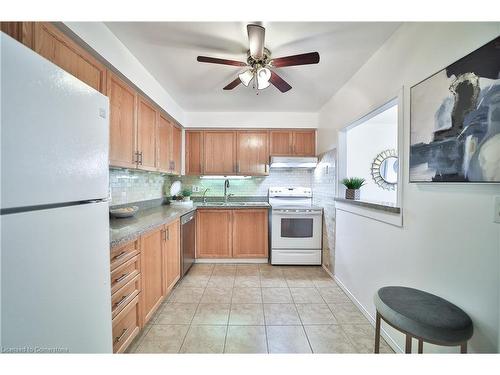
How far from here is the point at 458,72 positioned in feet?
3.46

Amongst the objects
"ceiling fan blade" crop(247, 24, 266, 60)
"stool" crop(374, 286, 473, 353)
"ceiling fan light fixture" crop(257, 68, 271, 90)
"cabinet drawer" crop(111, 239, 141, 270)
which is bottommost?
"stool" crop(374, 286, 473, 353)

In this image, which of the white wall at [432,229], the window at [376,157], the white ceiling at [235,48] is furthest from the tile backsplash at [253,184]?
the white ceiling at [235,48]

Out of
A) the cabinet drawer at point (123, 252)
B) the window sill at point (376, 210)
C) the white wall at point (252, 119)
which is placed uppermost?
the white wall at point (252, 119)

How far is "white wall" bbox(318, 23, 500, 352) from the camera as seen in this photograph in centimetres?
95

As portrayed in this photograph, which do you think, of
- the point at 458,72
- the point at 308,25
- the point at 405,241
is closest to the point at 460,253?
the point at 405,241

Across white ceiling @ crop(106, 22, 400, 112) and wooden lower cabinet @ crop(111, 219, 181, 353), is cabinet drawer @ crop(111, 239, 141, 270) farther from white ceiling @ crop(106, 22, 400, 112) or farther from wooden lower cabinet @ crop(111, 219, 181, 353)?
white ceiling @ crop(106, 22, 400, 112)

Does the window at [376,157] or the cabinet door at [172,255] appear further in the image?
the window at [376,157]

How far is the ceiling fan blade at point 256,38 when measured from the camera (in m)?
1.36

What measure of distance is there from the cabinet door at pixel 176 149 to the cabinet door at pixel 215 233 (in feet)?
A: 2.72

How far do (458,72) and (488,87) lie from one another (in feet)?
0.65

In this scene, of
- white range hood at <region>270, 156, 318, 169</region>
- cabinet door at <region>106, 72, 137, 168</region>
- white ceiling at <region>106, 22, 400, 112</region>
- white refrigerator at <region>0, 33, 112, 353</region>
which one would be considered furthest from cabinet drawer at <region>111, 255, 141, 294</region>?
white range hood at <region>270, 156, 318, 169</region>

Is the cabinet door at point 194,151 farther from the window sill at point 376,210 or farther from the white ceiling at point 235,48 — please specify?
the window sill at point 376,210

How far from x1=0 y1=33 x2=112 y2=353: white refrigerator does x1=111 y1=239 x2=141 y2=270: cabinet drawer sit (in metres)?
0.35
